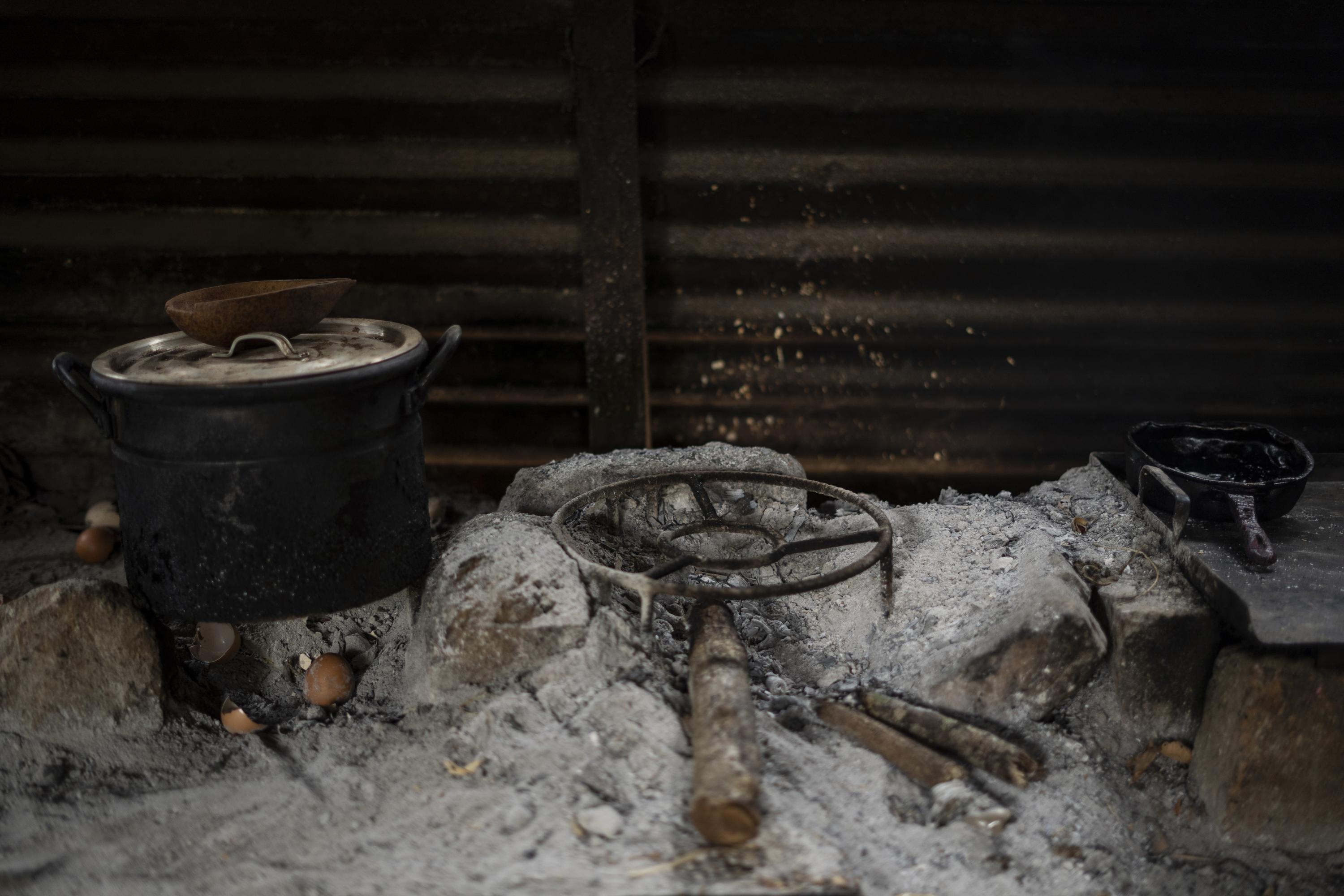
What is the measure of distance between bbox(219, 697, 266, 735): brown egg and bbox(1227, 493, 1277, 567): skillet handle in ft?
10.5

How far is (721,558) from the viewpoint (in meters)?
3.78

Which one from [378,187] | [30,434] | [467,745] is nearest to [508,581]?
[467,745]

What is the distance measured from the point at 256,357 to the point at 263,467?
0.38 meters

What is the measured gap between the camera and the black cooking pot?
2.92 metres

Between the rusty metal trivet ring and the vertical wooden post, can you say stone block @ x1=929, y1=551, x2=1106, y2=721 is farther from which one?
the vertical wooden post

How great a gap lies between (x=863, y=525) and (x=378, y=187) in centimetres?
265

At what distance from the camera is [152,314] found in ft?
15.5

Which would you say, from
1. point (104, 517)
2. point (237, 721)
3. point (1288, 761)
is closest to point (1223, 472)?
point (1288, 761)

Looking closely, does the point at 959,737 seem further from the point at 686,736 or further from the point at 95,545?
the point at 95,545

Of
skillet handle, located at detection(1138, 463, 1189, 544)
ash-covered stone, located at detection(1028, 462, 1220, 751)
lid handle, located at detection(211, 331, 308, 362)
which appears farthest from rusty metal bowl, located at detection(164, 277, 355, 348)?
skillet handle, located at detection(1138, 463, 1189, 544)

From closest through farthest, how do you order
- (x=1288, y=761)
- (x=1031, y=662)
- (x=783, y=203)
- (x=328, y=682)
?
(x=1288, y=761) < (x=1031, y=662) < (x=328, y=682) < (x=783, y=203)

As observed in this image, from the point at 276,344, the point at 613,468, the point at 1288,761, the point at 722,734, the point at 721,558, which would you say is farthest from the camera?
the point at 613,468

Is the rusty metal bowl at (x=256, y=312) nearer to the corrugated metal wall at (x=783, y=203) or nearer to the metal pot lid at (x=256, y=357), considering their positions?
the metal pot lid at (x=256, y=357)

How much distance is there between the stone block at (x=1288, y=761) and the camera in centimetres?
279
